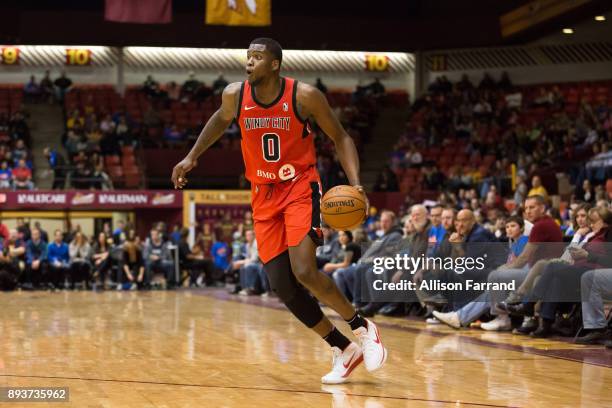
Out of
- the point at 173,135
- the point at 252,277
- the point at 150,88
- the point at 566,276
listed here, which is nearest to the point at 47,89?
the point at 150,88

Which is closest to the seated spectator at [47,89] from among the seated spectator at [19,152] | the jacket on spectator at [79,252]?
the seated spectator at [19,152]

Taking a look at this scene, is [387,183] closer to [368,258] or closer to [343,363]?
[368,258]

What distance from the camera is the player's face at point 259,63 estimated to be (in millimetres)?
5629

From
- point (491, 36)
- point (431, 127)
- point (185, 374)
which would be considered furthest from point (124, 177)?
point (185, 374)

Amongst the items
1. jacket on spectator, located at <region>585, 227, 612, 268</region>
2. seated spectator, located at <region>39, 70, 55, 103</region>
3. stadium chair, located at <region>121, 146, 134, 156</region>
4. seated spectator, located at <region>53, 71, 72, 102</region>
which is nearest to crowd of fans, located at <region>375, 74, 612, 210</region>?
stadium chair, located at <region>121, 146, 134, 156</region>

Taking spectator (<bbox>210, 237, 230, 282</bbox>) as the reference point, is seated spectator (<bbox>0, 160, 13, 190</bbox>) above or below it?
above

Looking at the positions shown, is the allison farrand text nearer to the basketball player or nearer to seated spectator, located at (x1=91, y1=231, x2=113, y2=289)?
the basketball player

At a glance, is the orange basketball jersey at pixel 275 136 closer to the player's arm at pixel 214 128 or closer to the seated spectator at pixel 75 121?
the player's arm at pixel 214 128

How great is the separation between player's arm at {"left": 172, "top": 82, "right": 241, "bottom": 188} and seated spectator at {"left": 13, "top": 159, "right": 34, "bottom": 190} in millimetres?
17188

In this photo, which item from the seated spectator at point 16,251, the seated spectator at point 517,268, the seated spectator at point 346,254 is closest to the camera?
the seated spectator at point 517,268

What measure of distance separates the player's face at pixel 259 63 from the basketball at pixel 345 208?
0.81 meters

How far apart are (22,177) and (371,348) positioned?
18.2 m

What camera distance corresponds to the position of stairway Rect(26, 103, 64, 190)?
84.0ft

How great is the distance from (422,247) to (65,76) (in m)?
20.2
